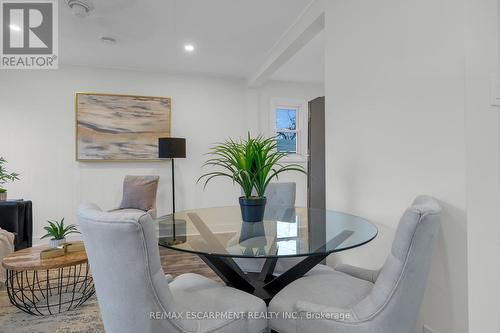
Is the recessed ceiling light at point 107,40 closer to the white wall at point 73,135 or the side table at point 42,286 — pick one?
the white wall at point 73,135

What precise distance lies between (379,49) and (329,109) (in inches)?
24.7

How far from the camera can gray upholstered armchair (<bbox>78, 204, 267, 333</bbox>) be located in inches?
35.4

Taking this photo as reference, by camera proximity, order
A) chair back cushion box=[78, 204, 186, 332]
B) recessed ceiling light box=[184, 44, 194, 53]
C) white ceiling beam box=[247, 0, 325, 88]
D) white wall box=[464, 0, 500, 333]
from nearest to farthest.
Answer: chair back cushion box=[78, 204, 186, 332] < white wall box=[464, 0, 500, 333] < white ceiling beam box=[247, 0, 325, 88] < recessed ceiling light box=[184, 44, 194, 53]

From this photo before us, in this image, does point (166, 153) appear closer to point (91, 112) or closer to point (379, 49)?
point (91, 112)

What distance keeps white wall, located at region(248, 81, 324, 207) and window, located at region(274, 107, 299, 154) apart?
0.42ft

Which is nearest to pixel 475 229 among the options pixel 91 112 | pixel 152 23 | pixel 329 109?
pixel 329 109

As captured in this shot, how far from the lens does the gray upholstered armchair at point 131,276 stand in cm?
90

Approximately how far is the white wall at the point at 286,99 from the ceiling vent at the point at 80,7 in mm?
2632

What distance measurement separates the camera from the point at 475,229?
1.17m

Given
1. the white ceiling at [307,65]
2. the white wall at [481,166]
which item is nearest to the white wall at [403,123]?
the white wall at [481,166]

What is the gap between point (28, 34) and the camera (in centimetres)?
282

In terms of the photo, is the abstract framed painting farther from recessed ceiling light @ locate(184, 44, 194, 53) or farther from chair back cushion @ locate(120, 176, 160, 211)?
recessed ceiling light @ locate(184, 44, 194, 53)

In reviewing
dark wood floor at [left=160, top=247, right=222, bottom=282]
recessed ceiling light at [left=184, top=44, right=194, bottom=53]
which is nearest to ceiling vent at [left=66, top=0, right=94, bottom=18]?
recessed ceiling light at [left=184, top=44, right=194, bottom=53]

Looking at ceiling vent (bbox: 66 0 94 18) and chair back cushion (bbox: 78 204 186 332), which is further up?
ceiling vent (bbox: 66 0 94 18)
